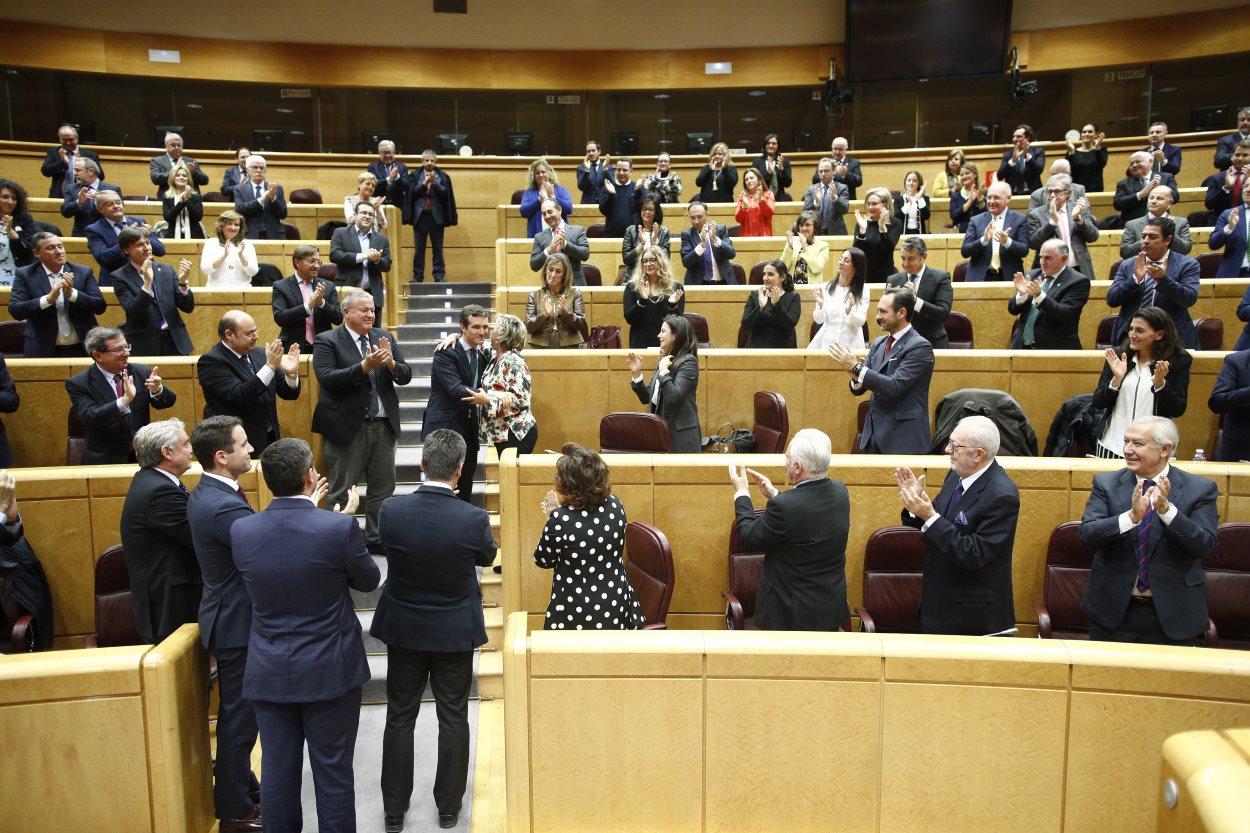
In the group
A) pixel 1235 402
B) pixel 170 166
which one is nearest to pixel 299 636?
pixel 1235 402

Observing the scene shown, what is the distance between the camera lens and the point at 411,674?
3.69 meters

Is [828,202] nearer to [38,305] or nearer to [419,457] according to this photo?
[419,457]

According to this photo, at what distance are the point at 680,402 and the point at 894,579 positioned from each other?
62.2 inches

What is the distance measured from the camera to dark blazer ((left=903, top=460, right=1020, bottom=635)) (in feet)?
11.2

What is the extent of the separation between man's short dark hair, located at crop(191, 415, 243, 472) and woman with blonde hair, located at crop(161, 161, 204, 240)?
5.91 metres

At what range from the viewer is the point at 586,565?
360cm

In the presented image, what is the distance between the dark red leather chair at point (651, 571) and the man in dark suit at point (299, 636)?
1210 millimetres

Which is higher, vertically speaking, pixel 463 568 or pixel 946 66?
pixel 946 66

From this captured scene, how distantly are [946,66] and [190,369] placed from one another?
35.9ft

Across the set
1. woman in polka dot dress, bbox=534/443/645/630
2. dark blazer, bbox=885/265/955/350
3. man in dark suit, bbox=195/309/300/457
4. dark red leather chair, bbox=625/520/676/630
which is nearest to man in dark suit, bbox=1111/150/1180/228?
dark blazer, bbox=885/265/955/350

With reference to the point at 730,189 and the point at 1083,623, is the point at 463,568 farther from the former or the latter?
the point at 730,189

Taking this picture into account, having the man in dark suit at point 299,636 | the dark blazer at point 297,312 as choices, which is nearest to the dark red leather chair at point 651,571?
the man in dark suit at point 299,636

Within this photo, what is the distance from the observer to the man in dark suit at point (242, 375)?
4930 mm

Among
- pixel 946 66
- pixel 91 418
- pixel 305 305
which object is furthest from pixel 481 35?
pixel 91 418
